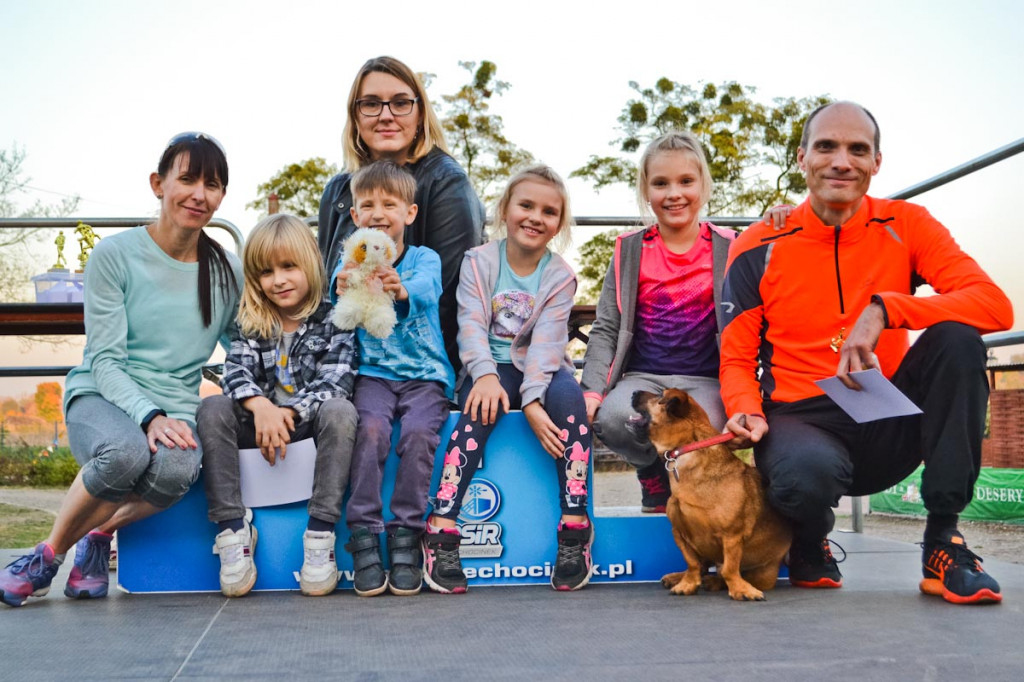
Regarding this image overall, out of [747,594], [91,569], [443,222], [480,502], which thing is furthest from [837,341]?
[91,569]

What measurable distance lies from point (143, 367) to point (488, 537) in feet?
3.42

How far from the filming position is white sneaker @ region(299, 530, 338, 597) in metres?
2.25

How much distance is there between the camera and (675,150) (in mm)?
2756

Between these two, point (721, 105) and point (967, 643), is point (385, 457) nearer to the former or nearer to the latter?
point (967, 643)

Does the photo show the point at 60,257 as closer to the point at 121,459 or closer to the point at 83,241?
the point at 83,241

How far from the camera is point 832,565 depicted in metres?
2.38

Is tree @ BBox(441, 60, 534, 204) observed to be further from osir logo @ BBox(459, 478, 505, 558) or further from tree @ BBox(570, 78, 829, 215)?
osir logo @ BBox(459, 478, 505, 558)

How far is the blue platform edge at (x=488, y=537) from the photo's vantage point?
2.36 meters

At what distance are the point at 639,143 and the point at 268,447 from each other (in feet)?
53.5

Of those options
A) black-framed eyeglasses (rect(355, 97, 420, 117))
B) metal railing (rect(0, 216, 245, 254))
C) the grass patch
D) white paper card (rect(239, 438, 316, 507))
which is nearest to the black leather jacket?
black-framed eyeglasses (rect(355, 97, 420, 117))

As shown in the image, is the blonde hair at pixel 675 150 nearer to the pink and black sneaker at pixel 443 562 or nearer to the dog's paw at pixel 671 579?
the dog's paw at pixel 671 579

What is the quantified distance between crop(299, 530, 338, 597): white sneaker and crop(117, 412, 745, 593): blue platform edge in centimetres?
12

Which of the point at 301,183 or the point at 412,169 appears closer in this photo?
the point at 412,169

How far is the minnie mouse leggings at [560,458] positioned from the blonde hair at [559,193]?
1.76 feet
